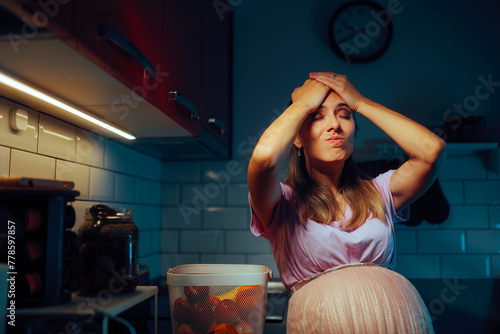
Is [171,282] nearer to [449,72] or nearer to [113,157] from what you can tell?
[113,157]

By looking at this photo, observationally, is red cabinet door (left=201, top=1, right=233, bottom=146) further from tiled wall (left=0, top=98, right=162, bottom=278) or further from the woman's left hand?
the woman's left hand

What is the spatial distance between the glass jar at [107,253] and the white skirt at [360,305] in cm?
35

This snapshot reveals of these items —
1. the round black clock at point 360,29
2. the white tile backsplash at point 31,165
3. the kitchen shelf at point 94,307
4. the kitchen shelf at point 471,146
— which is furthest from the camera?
the round black clock at point 360,29

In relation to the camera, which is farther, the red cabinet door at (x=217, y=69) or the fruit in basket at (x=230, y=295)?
the red cabinet door at (x=217, y=69)

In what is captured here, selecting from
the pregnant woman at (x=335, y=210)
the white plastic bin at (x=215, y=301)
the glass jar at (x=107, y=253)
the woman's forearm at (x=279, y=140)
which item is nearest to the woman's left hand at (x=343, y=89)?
the pregnant woman at (x=335, y=210)

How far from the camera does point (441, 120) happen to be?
78.5 inches

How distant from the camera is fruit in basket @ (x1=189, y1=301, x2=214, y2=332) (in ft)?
2.97

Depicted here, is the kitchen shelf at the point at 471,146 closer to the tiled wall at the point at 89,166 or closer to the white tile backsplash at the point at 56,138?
the tiled wall at the point at 89,166

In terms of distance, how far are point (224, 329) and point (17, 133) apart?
0.66 metres

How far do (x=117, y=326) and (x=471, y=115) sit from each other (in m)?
1.78

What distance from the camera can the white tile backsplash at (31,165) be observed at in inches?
39.4

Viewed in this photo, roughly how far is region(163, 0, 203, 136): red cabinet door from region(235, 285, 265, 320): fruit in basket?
51cm

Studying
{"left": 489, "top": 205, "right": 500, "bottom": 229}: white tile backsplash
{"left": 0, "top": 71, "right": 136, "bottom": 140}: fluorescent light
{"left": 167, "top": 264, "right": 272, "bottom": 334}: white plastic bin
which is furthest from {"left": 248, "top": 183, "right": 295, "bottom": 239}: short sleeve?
{"left": 489, "top": 205, "right": 500, "bottom": 229}: white tile backsplash

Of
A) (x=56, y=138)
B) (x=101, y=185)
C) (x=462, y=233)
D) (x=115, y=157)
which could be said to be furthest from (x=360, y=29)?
(x=56, y=138)
